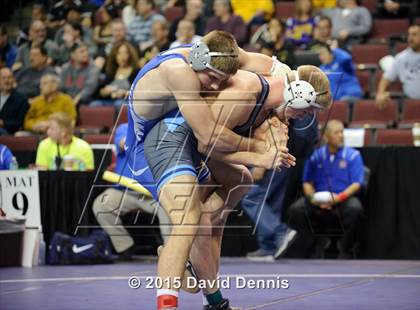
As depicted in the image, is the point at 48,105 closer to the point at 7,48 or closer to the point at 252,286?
the point at 7,48

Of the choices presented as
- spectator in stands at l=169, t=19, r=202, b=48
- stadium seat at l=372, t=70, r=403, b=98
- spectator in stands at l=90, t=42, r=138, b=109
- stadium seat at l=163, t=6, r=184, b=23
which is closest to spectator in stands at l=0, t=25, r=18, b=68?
stadium seat at l=163, t=6, r=184, b=23

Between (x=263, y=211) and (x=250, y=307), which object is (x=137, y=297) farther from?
(x=263, y=211)

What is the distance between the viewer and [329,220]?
9.36m

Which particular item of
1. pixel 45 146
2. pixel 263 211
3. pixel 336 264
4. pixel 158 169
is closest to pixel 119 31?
pixel 45 146

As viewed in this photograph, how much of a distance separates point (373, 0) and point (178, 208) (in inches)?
333

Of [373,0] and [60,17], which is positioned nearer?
[373,0]

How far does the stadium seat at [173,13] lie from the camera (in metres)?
13.8

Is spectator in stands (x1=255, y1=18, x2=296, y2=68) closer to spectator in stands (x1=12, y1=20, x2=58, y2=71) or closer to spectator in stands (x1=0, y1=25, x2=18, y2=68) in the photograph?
spectator in stands (x1=12, y1=20, x2=58, y2=71)

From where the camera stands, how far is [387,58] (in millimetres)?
11141

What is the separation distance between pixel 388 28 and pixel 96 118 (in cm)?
386

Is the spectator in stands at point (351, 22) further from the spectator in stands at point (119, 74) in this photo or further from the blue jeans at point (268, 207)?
the blue jeans at point (268, 207)

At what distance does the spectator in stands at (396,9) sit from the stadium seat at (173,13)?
2894 mm

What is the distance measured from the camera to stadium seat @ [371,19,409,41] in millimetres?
12156

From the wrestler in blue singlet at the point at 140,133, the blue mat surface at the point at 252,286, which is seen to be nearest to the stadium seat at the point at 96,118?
the blue mat surface at the point at 252,286
